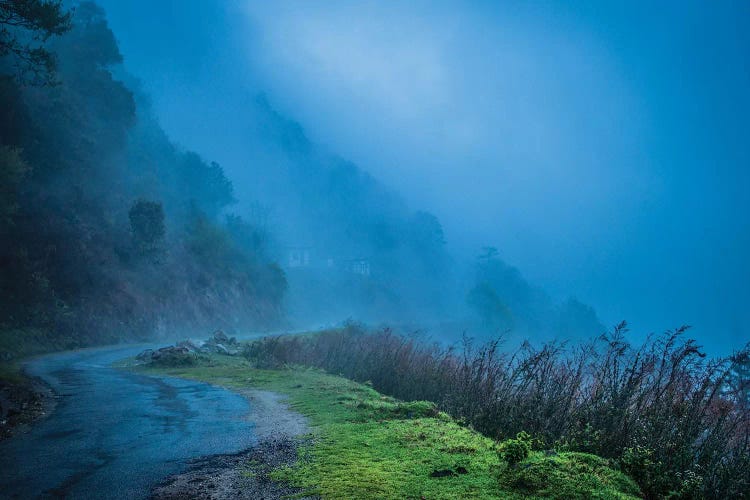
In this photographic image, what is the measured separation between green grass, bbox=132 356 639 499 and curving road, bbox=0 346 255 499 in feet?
6.29

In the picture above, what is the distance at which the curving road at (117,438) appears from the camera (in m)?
6.24

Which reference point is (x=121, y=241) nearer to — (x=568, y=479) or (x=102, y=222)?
(x=102, y=222)

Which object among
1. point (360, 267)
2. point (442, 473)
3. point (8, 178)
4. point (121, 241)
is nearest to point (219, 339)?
point (8, 178)

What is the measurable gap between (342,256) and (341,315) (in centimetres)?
3385

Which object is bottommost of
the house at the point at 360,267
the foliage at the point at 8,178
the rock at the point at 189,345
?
the rock at the point at 189,345

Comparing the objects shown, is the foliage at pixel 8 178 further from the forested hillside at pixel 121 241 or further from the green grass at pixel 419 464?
the green grass at pixel 419 464

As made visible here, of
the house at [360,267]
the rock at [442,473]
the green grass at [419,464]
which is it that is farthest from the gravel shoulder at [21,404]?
the house at [360,267]

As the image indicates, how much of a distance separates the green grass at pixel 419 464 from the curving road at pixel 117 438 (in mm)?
1917

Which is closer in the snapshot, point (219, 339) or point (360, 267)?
point (219, 339)

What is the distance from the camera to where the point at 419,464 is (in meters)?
6.70

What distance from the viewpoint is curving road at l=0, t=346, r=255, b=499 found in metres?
6.24

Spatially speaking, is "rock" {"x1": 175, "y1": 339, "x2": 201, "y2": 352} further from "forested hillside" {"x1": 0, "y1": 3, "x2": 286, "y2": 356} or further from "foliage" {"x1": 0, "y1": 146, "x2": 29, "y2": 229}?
"foliage" {"x1": 0, "y1": 146, "x2": 29, "y2": 229}

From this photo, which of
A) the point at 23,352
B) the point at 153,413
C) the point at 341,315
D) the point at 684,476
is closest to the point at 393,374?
the point at 153,413

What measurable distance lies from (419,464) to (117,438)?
6041mm
